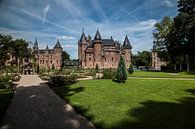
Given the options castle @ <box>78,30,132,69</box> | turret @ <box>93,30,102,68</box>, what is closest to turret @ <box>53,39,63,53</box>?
castle @ <box>78,30,132,69</box>

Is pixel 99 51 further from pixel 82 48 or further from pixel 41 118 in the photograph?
pixel 41 118

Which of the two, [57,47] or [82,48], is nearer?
[82,48]

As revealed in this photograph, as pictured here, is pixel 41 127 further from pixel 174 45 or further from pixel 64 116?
pixel 174 45

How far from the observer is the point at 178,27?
4009 centimetres

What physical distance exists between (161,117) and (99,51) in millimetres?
66576

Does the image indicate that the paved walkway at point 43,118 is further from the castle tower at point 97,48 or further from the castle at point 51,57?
the castle at point 51,57

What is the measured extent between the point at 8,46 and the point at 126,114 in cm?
5165

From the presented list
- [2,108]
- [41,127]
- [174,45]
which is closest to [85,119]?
[41,127]

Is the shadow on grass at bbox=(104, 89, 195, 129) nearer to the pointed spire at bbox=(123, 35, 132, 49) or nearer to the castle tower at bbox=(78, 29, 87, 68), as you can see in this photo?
the castle tower at bbox=(78, 29, 87, 68)

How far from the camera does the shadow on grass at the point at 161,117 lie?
22.8 ft

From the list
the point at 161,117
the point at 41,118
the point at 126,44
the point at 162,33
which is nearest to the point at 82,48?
the point at 126,44

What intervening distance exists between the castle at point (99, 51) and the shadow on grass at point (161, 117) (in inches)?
2536

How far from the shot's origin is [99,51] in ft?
243

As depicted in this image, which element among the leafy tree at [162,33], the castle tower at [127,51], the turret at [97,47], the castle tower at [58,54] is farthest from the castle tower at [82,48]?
the leafy tree at [162,33]
